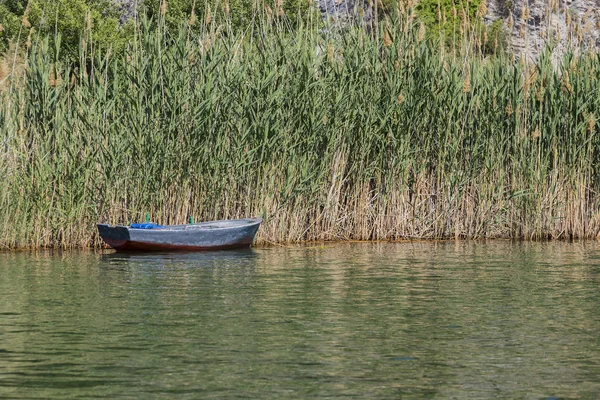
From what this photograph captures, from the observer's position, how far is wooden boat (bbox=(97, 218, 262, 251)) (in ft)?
57.1

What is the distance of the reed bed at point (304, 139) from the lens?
17859 millimetres

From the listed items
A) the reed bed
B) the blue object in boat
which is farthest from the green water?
the reed bed

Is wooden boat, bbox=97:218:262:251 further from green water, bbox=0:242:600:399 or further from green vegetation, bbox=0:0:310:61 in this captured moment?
green vegetation, bbox=0:0:310:61

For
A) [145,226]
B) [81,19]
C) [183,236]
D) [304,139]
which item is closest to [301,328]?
[145,226]

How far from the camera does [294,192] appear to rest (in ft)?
62.3

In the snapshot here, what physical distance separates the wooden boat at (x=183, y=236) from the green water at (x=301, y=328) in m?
0.82

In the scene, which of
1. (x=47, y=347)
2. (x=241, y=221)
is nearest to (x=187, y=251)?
(x=241, y=221)

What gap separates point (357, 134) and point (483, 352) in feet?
35.9

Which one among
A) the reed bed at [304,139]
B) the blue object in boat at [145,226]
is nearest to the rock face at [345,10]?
the reed bed at [304,139]

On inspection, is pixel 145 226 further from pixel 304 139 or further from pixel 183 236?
pixel 304 139

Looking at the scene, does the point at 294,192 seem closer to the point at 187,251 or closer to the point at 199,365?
the point at 187,251

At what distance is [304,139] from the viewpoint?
19.1 meters

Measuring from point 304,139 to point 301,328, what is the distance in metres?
8.93

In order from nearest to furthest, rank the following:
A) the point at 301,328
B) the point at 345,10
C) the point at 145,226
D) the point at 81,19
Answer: the point at 301,328, the point at 145,226, the point at 81,19, the point at 345,10
